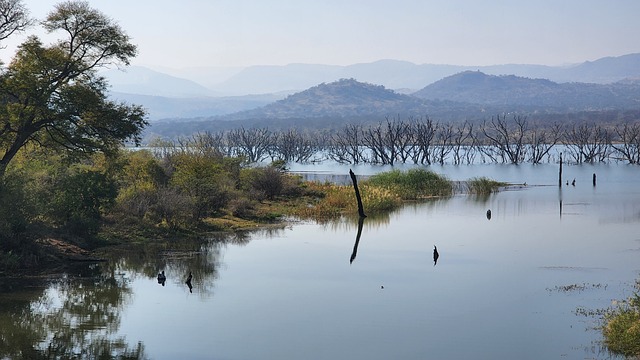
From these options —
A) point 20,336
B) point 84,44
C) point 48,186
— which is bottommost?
point 20,336

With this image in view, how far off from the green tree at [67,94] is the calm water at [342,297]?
24.7 feet

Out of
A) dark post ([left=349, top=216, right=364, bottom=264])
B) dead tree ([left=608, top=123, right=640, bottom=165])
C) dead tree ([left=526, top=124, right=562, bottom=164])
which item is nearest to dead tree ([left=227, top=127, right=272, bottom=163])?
dead tree ([left=526, top=124, right=562, bottom=164])

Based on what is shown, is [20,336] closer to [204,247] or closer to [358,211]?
[204,247]

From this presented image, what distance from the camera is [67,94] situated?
38406mm

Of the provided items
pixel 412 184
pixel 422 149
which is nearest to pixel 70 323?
pixel 412 184

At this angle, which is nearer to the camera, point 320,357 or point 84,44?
point 320,357

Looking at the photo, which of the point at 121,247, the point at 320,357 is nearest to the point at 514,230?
the point at 121,247

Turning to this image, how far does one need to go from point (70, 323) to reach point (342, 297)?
8.53 meters

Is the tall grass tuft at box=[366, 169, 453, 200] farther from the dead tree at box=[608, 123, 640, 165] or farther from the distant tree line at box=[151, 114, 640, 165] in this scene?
the dead tree at box=[608, 123, 640, 165]

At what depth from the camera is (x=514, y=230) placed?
4462cm

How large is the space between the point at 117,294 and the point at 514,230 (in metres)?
24.3

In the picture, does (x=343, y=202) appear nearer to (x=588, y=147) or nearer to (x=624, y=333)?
(x=624, y=333)

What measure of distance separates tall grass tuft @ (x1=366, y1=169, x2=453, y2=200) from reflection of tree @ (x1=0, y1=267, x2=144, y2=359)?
116 feet

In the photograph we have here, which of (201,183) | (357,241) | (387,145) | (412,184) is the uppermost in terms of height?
→ (387,145)
